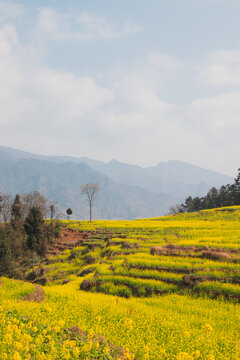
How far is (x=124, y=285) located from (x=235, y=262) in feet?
26.9

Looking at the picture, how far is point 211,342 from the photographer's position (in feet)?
25.9

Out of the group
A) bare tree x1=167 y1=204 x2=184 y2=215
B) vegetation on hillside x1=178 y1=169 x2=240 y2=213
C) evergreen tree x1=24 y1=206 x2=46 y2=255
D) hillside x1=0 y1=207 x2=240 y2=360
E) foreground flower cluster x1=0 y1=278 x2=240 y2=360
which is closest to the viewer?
foreground flower cluster x1=0 y1=278 x2=240 y2=360

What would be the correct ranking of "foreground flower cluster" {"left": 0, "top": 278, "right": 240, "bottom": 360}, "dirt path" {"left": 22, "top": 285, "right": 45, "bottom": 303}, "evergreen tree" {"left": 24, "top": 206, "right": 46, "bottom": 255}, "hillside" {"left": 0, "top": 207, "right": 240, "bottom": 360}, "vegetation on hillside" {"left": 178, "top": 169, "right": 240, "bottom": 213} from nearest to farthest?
1. "foreground flower cluster" {"left": 0, "top": 278, "right": 240, "bottom": 360}
2. "hillside" {"left": 0, "top": 207, "right": 240, "bottom": 360}
3. "dirt path" {"left": 22, "top": 285, "right": 45, "bottom": 303}
4. "evergreen tree" {"left": 24, "top": 206, "right": 46, "bottom": 255}
5. "vegetation on hillside" {"left": 178, "top": 169, "right": 240, "bottom": 213}

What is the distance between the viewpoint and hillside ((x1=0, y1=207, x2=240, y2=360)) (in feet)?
22.3

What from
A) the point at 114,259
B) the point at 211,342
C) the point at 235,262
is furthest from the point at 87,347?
the point at 114,259

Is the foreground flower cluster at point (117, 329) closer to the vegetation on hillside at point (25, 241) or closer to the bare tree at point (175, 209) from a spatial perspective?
the vegetation on hillside at point (25, 241)

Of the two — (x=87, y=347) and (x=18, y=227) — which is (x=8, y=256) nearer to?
(x=18, y=227)

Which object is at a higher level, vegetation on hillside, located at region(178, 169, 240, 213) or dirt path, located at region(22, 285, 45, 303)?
vegetation on hillside, located at region(178, 169, 240, 213)

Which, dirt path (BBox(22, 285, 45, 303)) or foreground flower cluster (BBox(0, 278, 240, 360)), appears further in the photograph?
dirt path (BBox(22, 285, 45, 303))

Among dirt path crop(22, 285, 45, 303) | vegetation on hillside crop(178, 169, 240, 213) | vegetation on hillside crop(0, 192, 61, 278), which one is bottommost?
vegetation on hillside crop(0, 192, 61, 278)

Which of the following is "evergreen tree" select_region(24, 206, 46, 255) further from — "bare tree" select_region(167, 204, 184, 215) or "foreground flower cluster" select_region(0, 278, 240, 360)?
"bare tree" select_region(167, 204, 184, 215)

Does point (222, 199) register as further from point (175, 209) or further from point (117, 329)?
point (117, 329)

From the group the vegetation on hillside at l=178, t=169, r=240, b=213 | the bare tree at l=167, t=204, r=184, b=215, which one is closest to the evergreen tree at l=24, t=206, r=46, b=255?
the bare tree at l=167, t=204, r=184, b=215

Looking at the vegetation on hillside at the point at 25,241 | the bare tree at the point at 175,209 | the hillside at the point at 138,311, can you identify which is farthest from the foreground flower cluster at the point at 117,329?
the bare tree at the point at 175,209
